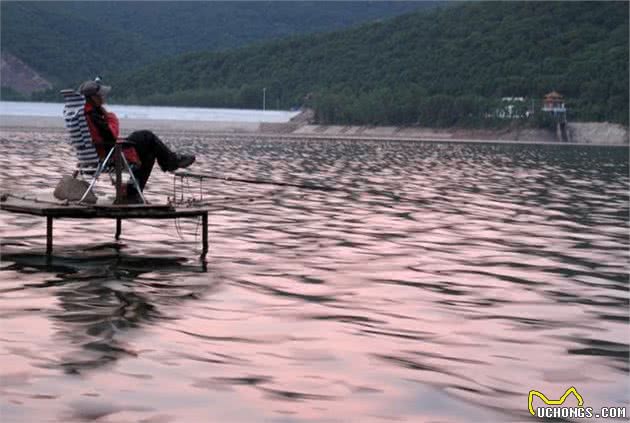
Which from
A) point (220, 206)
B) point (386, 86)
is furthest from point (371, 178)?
point (386, 86)

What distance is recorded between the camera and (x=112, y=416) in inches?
301

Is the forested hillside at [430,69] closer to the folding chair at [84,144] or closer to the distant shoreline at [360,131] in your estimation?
the distant shoreline at [360,131]

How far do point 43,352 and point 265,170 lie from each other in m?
26.8

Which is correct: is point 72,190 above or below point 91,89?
below

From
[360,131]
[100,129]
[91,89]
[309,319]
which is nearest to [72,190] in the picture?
[100,129]

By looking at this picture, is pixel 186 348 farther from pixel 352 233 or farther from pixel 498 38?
pixel 498 38

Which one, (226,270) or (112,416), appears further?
(226,270)

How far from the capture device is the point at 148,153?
14609mm

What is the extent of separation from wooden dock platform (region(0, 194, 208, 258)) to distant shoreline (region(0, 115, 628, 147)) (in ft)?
310

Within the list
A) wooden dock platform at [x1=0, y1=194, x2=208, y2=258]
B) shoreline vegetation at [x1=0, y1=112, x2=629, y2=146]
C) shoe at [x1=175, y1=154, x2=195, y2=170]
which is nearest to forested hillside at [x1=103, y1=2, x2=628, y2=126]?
shoreline vegetation at [x1=0, y1=112, x2=629, y2=146]

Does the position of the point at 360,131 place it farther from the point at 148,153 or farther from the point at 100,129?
the point at 100,129

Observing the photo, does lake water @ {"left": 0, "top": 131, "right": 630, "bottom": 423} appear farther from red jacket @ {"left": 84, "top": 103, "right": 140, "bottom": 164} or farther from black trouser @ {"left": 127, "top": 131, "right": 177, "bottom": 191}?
red jacket @ {"left": 84, "top": 103, "right": 140, "bottom": 164}

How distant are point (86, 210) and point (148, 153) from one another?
155 cm

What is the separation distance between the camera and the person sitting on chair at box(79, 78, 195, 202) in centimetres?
1397
